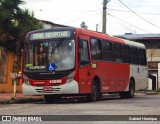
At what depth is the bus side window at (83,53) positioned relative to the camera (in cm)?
1995

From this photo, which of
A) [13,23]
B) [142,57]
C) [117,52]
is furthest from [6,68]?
[142,57]

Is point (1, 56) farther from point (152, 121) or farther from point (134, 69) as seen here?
point (152, 121)

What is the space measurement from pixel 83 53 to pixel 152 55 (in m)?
36.8

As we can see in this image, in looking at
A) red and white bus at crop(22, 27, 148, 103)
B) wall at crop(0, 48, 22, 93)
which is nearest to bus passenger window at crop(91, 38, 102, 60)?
red and white bus at crop(22, 27, 148, 103)

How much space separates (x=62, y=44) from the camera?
19844 mm

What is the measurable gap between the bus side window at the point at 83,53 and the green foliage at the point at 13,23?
6362 millimetres

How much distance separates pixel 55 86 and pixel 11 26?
753cm

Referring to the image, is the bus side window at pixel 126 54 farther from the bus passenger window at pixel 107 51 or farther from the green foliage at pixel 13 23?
the green foliage at pixel 13 23

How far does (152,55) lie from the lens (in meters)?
56.1

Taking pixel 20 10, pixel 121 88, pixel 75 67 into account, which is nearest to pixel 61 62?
pixel 75 67

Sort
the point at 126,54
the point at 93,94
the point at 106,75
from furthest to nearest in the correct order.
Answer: the point at 126,54
the point at 106,75
the point at 93,94

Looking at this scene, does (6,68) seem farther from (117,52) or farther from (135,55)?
(135,55)

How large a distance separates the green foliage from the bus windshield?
5.75 m

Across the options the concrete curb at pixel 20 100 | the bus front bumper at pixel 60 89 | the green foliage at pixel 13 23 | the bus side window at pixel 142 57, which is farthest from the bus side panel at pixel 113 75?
the green foliage at pixel 13 23
